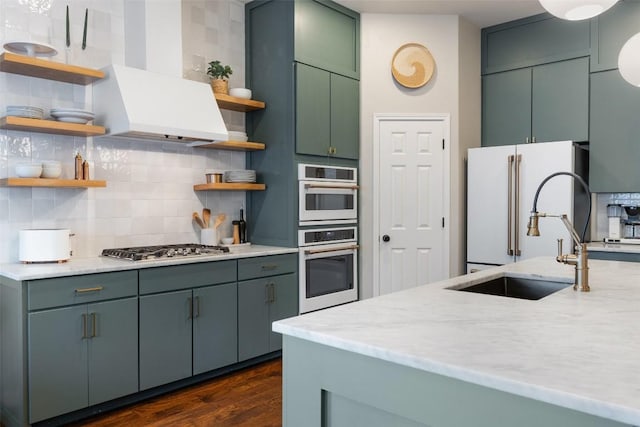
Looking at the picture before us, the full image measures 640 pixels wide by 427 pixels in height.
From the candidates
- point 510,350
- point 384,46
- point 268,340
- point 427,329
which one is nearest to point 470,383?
A: point 510,350

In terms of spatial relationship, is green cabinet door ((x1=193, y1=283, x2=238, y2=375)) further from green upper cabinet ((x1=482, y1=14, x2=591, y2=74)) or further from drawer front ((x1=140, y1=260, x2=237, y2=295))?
green upper cabinet ((x1=482, y1=14, x2=591, y2=74))

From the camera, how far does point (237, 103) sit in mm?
4051

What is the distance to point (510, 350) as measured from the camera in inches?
47.8

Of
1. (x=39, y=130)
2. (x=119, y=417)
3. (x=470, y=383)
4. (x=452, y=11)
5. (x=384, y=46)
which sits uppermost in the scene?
(x=452, y=11)

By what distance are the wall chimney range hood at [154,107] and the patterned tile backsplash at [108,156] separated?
0.22 m

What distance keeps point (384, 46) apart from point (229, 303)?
2.73m

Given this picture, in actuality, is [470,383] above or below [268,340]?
above

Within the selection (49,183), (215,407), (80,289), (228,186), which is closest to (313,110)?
(228,186)

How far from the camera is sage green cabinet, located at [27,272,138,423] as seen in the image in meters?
2.62

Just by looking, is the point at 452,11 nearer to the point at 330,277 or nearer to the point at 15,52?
the point at 330,277

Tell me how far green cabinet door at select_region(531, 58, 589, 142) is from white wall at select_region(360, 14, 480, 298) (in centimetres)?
73

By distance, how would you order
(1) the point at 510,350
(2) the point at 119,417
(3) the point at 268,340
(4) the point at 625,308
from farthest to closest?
(3) the point at 268,340 < (2) the point at 119,417 < (4) the point at 625,308 < (1) the point at 510,350

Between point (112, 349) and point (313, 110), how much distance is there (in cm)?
239

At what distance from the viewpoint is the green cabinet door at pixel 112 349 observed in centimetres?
283
